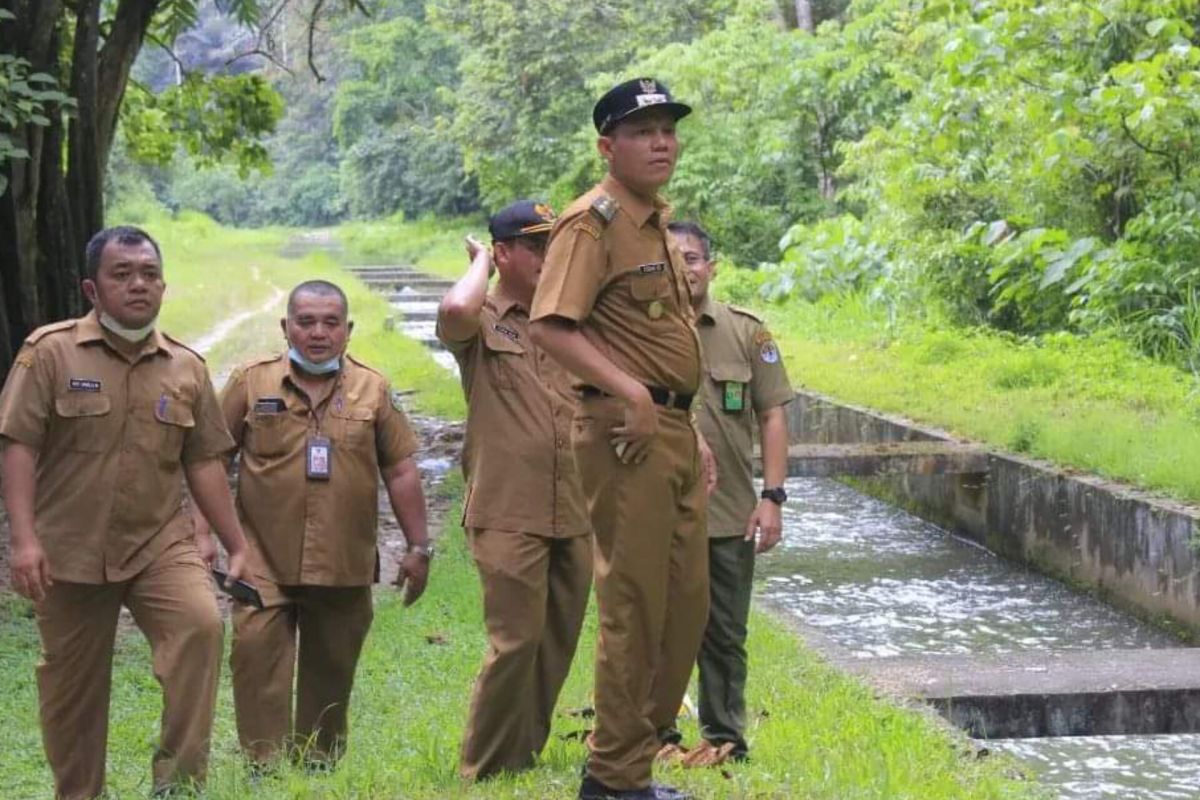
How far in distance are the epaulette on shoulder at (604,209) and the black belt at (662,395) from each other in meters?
0.40

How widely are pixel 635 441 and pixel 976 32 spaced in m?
10.1

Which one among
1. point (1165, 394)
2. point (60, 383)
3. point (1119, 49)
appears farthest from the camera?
point (1119, 49)

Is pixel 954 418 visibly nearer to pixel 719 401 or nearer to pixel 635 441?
pixel 719 401

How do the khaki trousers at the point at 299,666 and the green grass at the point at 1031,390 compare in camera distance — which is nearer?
the khaki trousers at the point at 299,666

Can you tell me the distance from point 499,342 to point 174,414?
37.1 inches

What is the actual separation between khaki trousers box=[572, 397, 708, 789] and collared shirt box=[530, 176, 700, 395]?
5.1 inches

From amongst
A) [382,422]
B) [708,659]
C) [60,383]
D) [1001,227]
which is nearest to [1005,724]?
[708,659]

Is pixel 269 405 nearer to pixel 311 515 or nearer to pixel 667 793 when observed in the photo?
pixel 311 515

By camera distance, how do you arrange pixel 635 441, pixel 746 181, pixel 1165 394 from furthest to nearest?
pixel 746 181
pixel 1165 394
pixel 635 441

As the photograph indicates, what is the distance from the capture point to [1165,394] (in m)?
12.5

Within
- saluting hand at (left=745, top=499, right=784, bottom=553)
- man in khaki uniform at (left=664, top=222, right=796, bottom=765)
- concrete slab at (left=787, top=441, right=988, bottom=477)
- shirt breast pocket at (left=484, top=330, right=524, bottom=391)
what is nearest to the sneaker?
man in khaki uniform at (left=664, top=222, right=796, bottom=765)

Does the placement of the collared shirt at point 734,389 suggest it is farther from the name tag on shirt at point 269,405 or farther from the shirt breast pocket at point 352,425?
the name tag on shirt at point 269,405

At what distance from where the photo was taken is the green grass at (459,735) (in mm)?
4676

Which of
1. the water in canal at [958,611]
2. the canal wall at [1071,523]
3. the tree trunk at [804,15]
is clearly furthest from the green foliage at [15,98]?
the tree trunk at [804,15]
